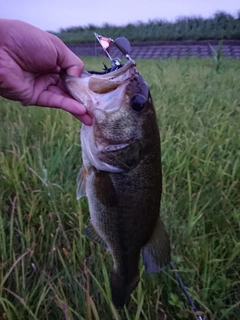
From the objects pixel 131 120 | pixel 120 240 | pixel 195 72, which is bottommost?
pixel 195 72

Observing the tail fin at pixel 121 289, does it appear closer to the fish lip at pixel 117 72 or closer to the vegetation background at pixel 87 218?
the vegetation background at pixel 87 218

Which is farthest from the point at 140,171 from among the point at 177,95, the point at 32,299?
the point at 177,95

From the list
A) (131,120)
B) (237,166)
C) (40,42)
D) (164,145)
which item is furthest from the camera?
(164,145)

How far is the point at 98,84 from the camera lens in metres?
1.21

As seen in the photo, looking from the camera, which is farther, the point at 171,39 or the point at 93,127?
the point at 171,39

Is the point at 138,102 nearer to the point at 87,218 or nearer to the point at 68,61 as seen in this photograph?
the point at 68,61

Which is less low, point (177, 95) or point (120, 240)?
point (120, 240)

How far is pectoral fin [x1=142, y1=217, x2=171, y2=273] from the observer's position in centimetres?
133

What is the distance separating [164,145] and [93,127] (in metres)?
1.34

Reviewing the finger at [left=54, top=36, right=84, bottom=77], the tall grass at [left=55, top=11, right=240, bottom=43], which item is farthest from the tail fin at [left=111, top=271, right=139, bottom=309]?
the tall grass at [left=55, top=11, right=240, bottom=43]

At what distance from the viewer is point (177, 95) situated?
3.79 m

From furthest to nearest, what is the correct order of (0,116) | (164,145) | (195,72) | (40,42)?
(195,72) < (0,116) < (164,145) < (40,42)

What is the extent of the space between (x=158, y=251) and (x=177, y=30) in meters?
13.9

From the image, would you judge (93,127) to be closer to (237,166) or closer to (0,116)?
(237,166)
